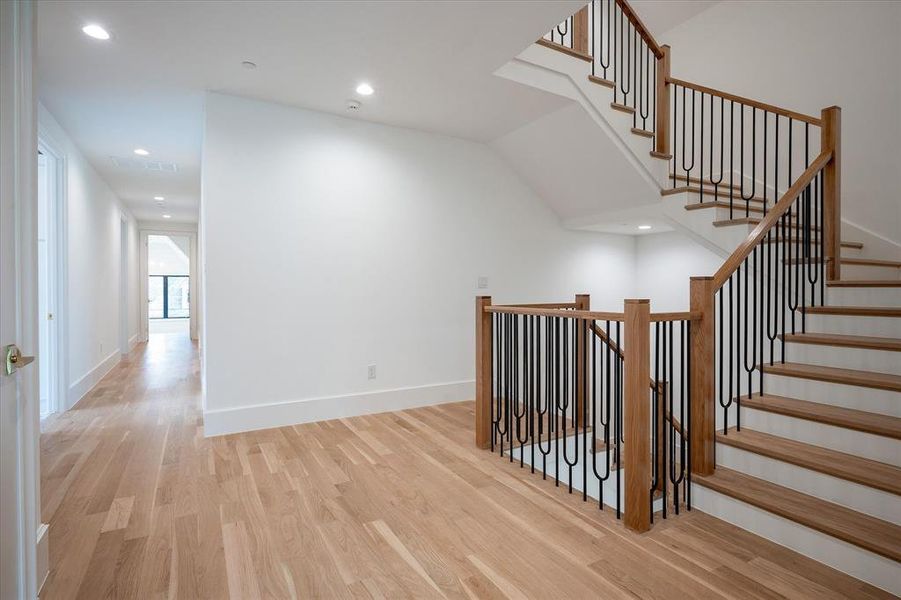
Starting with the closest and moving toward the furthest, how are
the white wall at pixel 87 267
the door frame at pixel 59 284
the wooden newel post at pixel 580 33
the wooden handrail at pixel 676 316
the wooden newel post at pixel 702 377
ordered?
the wooden handrail at pixel 676 316
the wooden newel post at pixel 702 377
the wooden newel post at pixel 580 33
the door frame at pixel 59 284
the white wall at pixel 87 267

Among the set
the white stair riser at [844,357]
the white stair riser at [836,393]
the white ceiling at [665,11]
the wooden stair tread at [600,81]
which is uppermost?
the white ceiling at [665,11]

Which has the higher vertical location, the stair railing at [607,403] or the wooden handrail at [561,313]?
the wooden handrail at [561,313]

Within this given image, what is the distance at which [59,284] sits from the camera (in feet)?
13.5

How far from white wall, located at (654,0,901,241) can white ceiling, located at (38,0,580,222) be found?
2.52m

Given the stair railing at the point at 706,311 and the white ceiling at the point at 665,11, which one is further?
the white ceiling at the point at 665,11

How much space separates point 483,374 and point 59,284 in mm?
3920

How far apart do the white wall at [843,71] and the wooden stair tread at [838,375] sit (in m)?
2.13

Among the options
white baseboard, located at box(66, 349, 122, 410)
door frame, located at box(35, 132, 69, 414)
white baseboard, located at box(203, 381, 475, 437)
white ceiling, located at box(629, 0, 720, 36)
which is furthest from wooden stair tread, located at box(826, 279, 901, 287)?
white baseboard, located at box(66, 349, 122, 410)

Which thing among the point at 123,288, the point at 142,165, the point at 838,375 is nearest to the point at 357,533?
the point at 838,375

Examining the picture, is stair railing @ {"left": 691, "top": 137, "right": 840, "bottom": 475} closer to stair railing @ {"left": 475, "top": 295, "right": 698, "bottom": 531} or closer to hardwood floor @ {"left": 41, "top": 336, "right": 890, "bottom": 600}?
stair railing @ {"left": 475, "top": 295, "right": 698, "bottom": 531}

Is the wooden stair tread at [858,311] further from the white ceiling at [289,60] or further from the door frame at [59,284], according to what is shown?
the door frame at [59,284]

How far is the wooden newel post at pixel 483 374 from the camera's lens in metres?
3.19

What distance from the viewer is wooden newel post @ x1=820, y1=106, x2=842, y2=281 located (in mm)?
3088

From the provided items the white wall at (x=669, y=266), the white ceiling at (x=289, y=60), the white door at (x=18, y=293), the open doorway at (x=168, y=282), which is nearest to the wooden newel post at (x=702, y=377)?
the white ceiling at (x=289, y=60)
